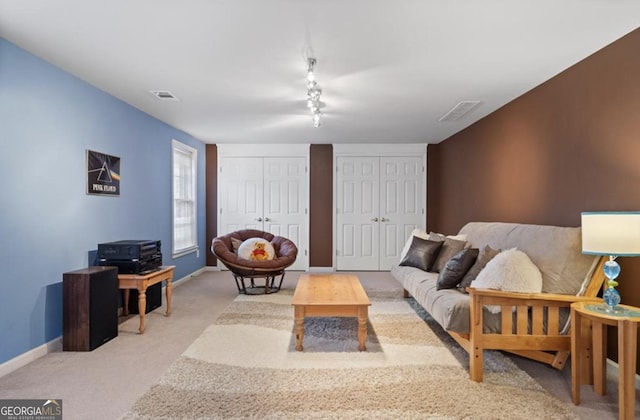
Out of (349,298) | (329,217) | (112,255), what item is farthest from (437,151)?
(112,255)

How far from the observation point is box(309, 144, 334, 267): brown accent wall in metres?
6.39

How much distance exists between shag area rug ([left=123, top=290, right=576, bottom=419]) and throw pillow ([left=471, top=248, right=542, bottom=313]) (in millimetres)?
542

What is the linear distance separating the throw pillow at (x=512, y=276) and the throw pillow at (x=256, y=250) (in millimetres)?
2941

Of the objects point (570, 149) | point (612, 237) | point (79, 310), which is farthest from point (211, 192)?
point (612, 237)

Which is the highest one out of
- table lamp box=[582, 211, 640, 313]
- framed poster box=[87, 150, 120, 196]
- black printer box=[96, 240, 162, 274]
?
framed poster box=[87, 150, 120, 196]

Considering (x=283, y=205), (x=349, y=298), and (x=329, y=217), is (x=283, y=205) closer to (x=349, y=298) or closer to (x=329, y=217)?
(x=329, y=217)

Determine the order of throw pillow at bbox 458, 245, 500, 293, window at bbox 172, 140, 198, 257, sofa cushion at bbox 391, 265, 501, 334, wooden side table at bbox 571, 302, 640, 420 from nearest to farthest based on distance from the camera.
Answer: wooden side table at bbox 571, 302, 640, 420, sofa cushion at bbox 391, 265, 501, 334, throw pillow at bbox 458, 245, 500, 293, window at bbox 172, 140, 198, 257

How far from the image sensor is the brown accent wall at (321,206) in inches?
252

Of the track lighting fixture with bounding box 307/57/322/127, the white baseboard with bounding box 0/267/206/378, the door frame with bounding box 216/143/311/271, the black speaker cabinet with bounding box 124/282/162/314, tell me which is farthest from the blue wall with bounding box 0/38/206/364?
the door frame with bounding box 216/143/311/271

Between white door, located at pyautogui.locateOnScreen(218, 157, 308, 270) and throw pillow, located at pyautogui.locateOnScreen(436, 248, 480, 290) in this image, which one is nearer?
throw pillow, located at pyautogui.locateOnScreen(436, 248, 480, 290)

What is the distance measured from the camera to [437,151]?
6.41m

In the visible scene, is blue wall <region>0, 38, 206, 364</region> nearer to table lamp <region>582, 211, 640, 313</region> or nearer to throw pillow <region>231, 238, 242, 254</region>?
throw pillow <region>231, 238, 242, 254</region>

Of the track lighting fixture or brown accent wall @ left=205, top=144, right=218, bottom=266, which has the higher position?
→ the track lighting fixture

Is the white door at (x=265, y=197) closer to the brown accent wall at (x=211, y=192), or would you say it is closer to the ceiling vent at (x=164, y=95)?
the brown accent wall at (x=211, y=192)
